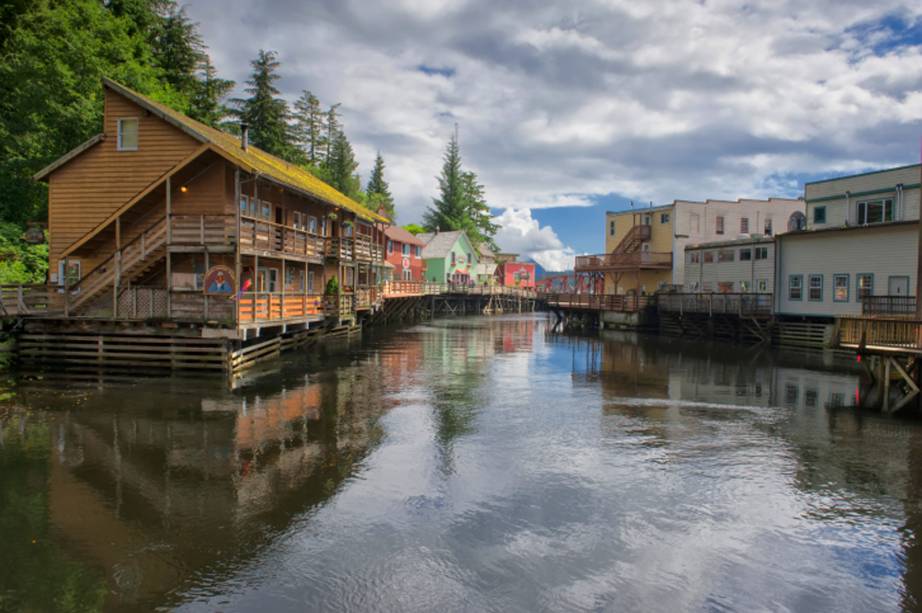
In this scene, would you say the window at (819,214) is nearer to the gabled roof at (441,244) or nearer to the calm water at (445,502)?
the calm water at (445,502)

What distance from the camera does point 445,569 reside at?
26.3 feet

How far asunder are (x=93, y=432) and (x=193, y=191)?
14.2 meters

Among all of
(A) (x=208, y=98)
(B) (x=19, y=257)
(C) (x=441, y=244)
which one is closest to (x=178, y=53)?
(A) (x=208, y=98)

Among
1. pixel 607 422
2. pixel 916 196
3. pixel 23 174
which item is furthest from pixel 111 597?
pixel 916 196

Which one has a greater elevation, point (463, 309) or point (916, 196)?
point (916, 196)

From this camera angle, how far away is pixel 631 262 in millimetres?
54562

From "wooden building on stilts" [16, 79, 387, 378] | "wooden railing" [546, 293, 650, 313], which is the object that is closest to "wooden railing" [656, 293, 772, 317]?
"wooden railing" [546, 293, 650, 313]

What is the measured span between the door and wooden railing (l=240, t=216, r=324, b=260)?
2973 centimetres

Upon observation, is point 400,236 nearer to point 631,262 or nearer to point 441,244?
point 441,244

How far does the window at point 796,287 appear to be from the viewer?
3834 cm

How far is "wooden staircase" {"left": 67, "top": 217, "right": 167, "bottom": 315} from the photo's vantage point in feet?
74.8

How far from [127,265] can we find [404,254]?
5079 centimetres

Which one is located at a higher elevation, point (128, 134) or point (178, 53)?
point (178, 53)

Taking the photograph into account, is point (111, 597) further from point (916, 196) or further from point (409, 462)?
point (916, 196)
